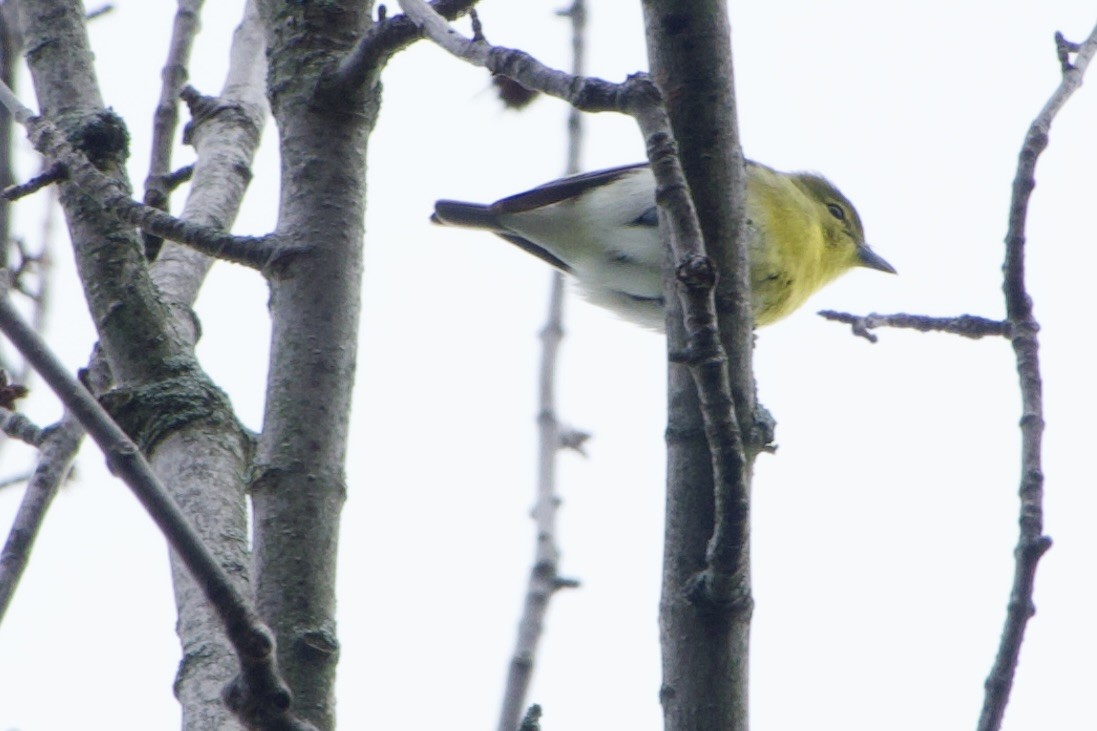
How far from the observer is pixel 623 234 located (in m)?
5.57

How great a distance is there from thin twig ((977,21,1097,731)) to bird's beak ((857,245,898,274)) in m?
4.78

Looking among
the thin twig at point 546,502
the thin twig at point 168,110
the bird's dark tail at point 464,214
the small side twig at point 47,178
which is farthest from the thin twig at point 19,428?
the bird's dark tail at point 464,214

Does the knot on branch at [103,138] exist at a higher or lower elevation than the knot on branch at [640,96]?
higher

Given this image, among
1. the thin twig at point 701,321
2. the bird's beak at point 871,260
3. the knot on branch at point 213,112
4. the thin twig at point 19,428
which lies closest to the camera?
the thin twig at point 701,321

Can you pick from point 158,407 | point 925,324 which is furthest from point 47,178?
point 925,324

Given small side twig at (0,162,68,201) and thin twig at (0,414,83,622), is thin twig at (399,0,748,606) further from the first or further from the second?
thin twig at (0,414,83,622)

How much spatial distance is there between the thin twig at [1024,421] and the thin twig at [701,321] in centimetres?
36

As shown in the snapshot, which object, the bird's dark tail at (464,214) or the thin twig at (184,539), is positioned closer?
the thin twig at (184,539)

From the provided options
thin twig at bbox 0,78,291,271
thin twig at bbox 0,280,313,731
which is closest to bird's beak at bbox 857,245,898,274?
thin twig at bbox 0,78,291,271

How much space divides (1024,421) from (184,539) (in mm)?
1176

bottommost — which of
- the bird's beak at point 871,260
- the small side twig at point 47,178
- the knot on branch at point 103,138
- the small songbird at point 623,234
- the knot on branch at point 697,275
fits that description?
the knot on branch at point 697,275

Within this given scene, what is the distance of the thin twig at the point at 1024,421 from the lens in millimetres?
1846

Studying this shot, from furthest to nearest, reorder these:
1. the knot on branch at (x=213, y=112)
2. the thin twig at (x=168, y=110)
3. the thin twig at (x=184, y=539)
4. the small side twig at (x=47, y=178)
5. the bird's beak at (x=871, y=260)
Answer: the bird's beak at (x=871, y=260) < the knot on branch at (x=213, y=112) < the thin twig at (x=168, y=110) < the small side twig at (x=47, y=178) < the thin twig at (x=184, y=539)

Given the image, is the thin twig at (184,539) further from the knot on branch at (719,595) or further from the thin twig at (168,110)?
the thin twig at (168,110)
